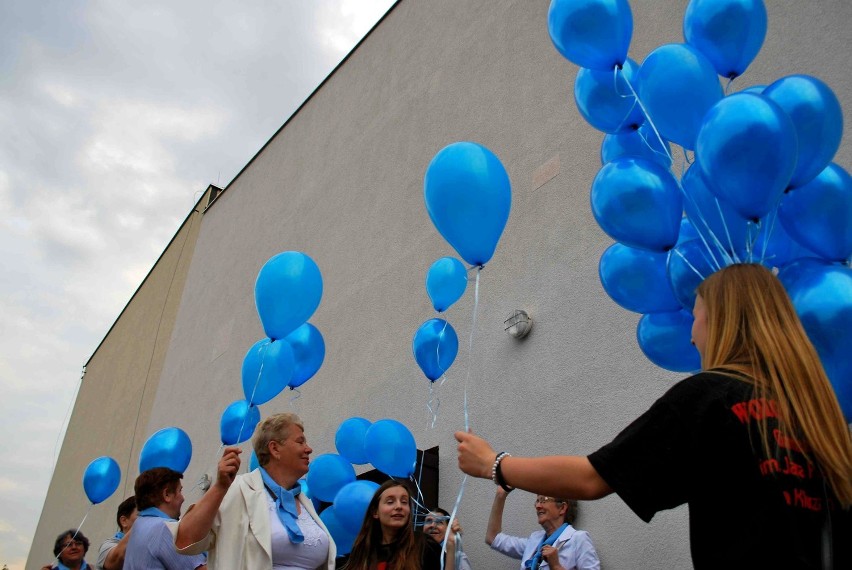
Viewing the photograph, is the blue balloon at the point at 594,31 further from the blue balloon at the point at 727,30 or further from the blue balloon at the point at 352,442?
the blue balloon at the point at 352,442

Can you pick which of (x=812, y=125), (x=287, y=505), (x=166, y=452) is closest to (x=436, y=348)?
(x=287, y=505)

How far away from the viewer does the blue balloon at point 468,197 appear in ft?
10.00

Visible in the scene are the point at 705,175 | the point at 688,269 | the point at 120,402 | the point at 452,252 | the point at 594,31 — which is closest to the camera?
the point at 705,175

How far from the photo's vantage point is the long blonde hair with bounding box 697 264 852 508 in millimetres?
1311

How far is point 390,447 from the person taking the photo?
13.4 feet

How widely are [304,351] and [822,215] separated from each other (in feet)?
10.2

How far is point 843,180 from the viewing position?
7.80ft

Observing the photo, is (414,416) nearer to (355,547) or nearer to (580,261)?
(580,261)

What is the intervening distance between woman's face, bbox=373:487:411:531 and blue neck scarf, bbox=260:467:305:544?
A: 59 centimetres

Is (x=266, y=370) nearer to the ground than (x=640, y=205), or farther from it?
farther from it

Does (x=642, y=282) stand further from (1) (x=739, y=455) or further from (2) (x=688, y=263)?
(1) (x=739, y=455)

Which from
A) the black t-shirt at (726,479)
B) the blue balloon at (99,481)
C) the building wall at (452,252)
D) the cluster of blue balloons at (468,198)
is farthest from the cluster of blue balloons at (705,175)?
the blue balloon at (99,481)

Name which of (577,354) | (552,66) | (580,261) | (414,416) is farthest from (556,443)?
(552,66)

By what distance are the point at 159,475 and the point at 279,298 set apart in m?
1.09
